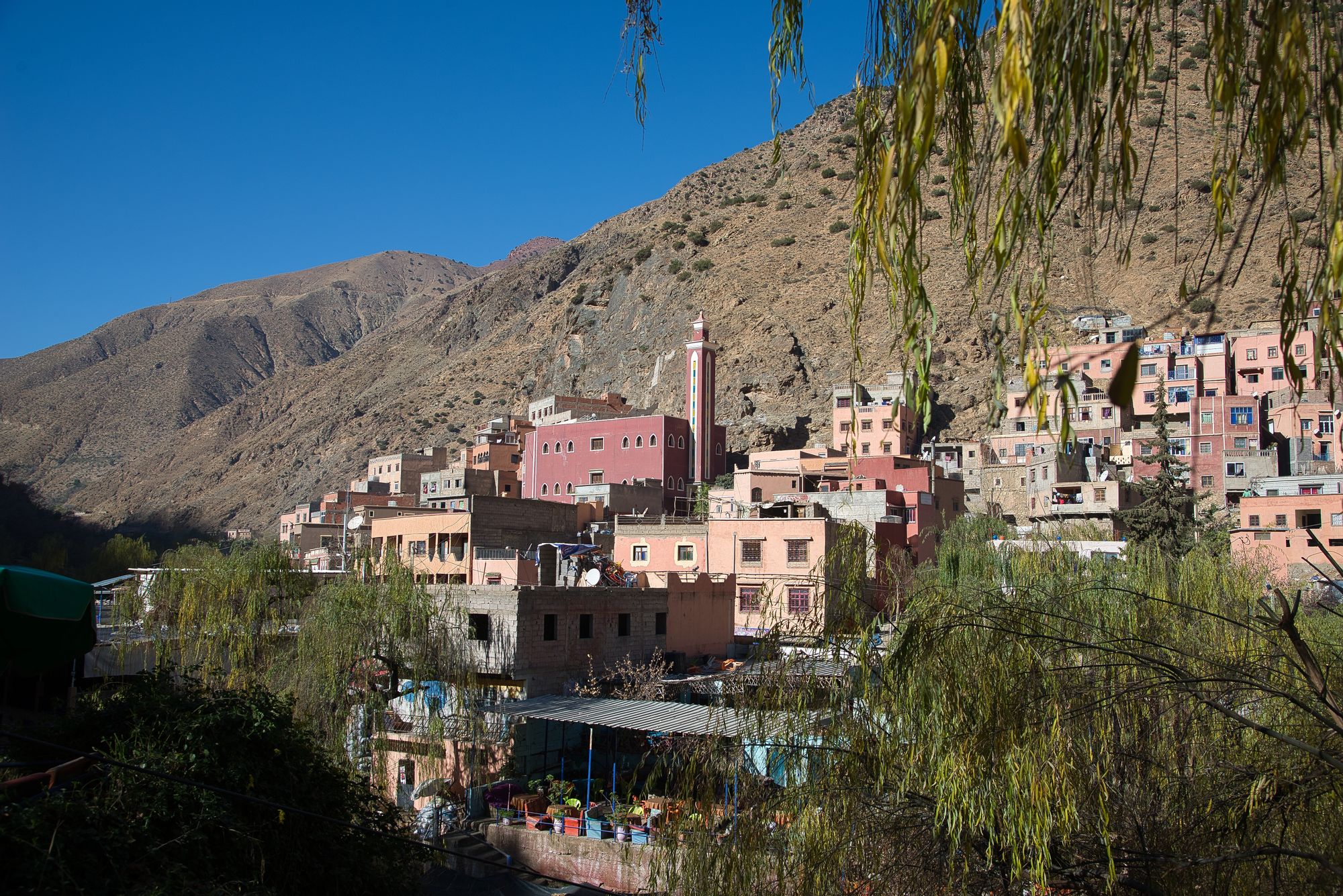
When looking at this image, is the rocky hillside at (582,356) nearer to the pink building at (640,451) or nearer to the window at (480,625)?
the pink building at (640,451)

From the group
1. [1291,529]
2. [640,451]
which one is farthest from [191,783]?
[640,451]

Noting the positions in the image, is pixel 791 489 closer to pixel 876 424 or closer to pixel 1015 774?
pixel 876 424

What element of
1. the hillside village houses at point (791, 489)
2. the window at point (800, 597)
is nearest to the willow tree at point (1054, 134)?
the hillside village houses at point (791, 489)

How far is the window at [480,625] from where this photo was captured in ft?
78.9

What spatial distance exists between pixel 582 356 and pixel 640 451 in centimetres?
4121

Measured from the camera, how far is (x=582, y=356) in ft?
331

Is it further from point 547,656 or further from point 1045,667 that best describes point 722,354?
point 1045,667

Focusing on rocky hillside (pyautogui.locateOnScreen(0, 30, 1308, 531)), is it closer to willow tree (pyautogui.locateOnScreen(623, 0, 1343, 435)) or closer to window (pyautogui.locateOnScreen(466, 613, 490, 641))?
window (pyautogui.locateOnScreen(466, 613, 490, 641))

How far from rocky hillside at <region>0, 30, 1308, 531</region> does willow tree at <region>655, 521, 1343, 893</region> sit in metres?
47.5

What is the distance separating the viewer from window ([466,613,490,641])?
24062mm

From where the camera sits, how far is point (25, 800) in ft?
28.7

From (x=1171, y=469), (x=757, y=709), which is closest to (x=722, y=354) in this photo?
(x=1171, y=469)

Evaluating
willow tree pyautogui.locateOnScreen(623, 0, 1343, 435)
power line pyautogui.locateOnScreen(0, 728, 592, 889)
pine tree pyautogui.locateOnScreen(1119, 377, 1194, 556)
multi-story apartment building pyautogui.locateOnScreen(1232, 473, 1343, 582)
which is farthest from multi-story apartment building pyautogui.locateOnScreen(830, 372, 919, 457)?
willow tree pyautogui.locateOnScreen(623, 0, 1343, 435)

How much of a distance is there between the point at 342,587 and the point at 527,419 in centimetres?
6770
